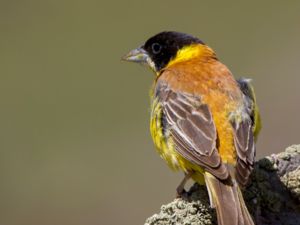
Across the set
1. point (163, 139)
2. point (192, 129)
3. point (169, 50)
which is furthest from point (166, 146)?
point (169, 50)

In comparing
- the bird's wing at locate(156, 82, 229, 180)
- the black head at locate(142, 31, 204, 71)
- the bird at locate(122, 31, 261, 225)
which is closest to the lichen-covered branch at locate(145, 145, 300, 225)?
the bird at locate(122, 31, 261, 225)

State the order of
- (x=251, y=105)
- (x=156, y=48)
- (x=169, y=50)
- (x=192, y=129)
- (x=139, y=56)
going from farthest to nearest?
(x=139, y=56) → (x=156, y=48) → (x=169, y=50) → (x=251, y=105) → (x=192, y=129)

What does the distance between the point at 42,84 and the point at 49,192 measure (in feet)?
10.7

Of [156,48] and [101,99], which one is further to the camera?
[101,99]

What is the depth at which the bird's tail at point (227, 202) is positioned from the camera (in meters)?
6.33

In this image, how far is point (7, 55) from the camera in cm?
1872

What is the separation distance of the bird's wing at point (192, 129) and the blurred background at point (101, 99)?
17.4ft

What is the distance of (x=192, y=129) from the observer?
23.2 ft

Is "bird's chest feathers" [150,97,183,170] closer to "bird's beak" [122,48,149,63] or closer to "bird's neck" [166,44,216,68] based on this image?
"bird's neck" [166,44,216,68]

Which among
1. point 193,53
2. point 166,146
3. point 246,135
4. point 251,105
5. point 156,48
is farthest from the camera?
point 156,48

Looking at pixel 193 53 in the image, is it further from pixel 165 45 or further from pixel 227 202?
pixel 227 202

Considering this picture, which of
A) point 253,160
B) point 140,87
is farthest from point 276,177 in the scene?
point 140,87

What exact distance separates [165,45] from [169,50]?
0.21 feet

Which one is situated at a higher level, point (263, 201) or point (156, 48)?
point (156, 48)
